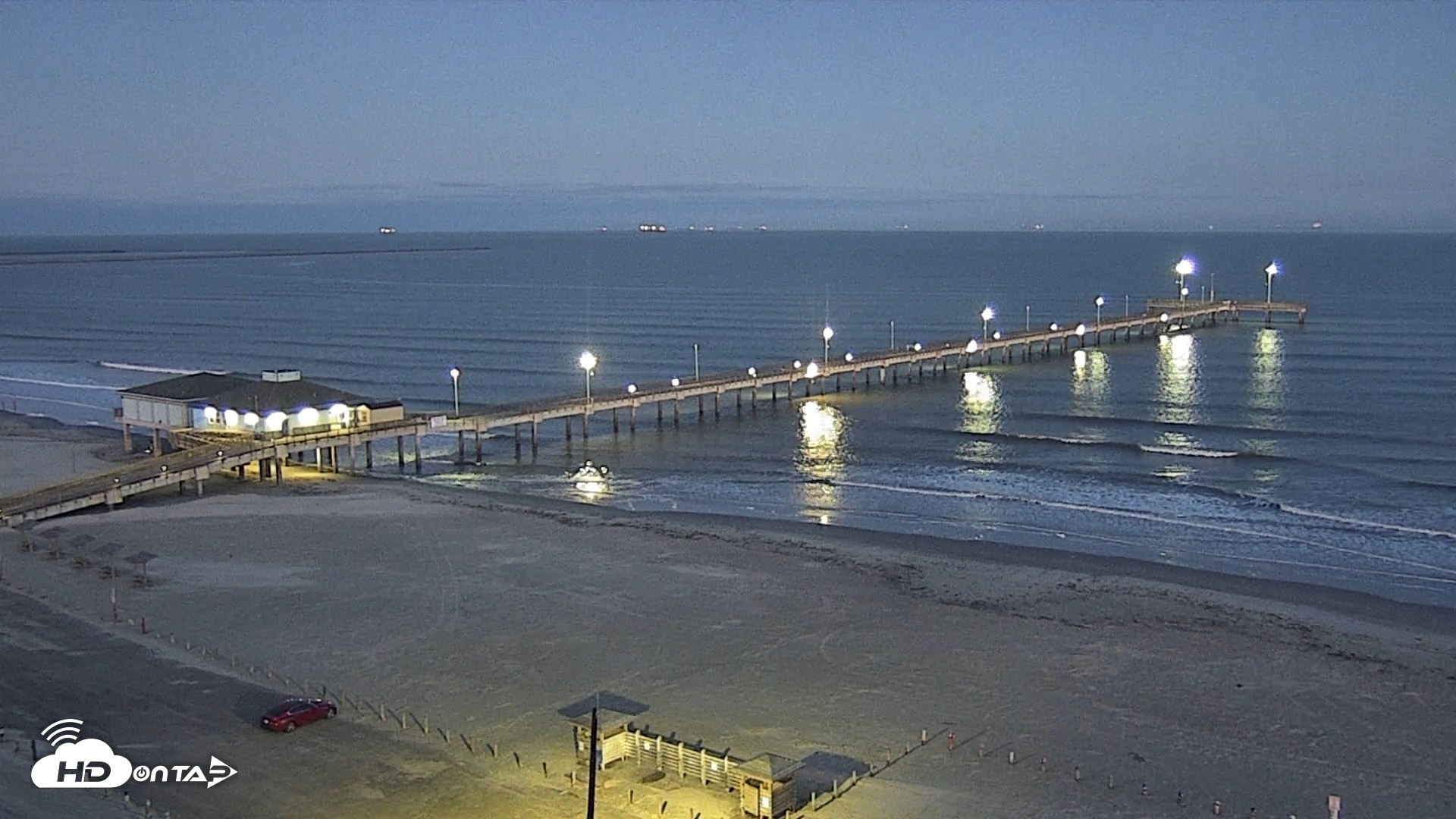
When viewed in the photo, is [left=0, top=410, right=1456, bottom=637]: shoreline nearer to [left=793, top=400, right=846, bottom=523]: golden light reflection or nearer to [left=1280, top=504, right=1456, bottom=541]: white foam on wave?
[left=793, top=400, right=846, bottom=523]: golden light reflection

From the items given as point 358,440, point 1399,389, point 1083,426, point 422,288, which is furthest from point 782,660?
point 422,288

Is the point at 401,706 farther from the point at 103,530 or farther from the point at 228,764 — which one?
the point at 103,530

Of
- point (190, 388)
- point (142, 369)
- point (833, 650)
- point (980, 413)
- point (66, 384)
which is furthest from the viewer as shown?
point (142, 369)

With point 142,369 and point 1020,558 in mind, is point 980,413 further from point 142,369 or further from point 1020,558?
point 142,369

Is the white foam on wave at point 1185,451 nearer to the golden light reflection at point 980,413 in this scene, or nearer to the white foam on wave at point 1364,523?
the golden light reflection at point 980,413

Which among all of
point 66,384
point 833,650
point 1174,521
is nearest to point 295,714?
point 833,650

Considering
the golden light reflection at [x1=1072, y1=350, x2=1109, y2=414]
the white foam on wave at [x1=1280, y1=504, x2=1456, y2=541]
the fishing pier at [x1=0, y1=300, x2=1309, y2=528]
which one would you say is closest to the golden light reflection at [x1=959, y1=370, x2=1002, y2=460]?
the fishing pier at [x1=0, y1=300, x2=1309, y2=528]
